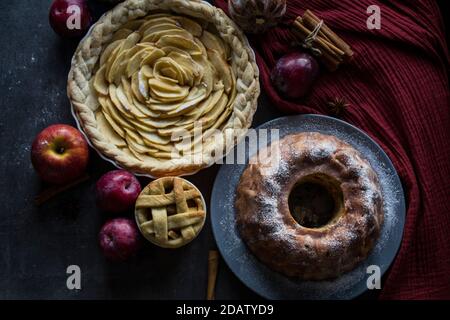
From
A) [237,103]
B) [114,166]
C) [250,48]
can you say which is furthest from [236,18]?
[114,166]

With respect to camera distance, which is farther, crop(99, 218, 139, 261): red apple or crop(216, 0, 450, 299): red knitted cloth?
crop(216, 0, 450, 299): red knitted cloth

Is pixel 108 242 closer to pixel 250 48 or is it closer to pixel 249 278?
pixel 249 278

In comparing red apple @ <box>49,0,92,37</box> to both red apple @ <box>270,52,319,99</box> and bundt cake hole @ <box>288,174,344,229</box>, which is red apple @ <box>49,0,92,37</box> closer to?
red apple @ <box>270,52,319,99</box>

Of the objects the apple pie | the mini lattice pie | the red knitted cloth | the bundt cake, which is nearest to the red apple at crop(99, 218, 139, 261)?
the mini lattice pie

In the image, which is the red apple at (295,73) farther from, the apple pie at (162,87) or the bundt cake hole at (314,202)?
the bundt cake hole at (314,202)

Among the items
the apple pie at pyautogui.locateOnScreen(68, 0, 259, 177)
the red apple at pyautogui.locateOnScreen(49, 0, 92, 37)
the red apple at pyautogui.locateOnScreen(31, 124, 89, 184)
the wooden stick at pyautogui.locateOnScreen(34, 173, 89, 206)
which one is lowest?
the wooden stick at pyautogui.locateOnScreen(34, 173, 89, 206)

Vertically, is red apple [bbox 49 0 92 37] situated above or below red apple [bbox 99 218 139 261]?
above
